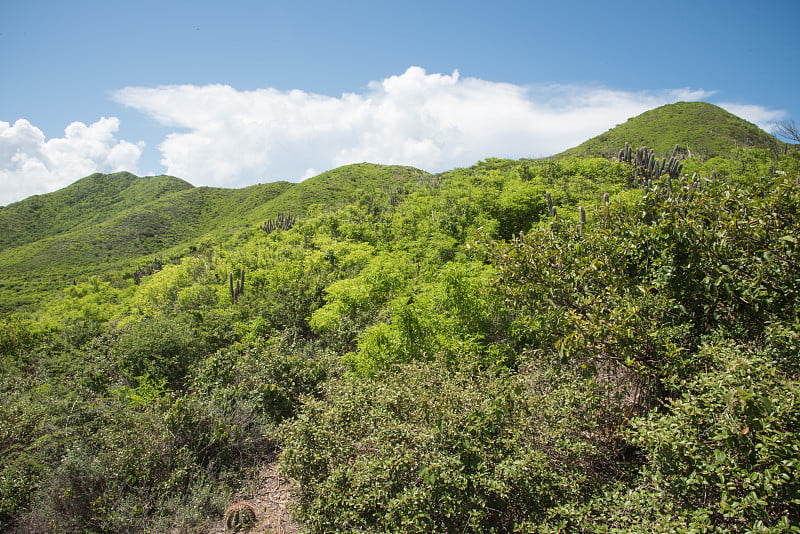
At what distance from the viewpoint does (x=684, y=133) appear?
44.6 metres

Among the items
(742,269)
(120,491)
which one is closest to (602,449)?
(742,269)

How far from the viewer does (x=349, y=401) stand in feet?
20.0

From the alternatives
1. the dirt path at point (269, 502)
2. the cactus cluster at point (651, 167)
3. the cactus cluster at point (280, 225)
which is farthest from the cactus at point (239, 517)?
the cactus cluster at point (280, 225)

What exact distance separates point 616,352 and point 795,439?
2082mm

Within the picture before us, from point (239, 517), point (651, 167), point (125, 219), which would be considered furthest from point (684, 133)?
point (125, 219)

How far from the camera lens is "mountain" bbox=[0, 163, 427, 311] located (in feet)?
175

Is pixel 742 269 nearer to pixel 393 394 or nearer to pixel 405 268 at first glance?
pixel 393 394

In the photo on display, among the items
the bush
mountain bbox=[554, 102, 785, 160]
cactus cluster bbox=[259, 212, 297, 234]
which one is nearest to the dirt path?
the bush

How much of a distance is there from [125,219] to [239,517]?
7934 centimetres

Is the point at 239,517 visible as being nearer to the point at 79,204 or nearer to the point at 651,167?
the point at 651,167

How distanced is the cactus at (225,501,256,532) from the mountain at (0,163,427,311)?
47781 mm

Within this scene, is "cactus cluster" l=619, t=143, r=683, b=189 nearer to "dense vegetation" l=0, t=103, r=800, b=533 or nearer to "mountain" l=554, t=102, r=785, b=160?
"mountain" l=554, t=102, r=785, b=160

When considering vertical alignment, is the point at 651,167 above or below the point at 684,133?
below

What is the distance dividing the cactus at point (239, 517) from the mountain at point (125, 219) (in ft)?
157
